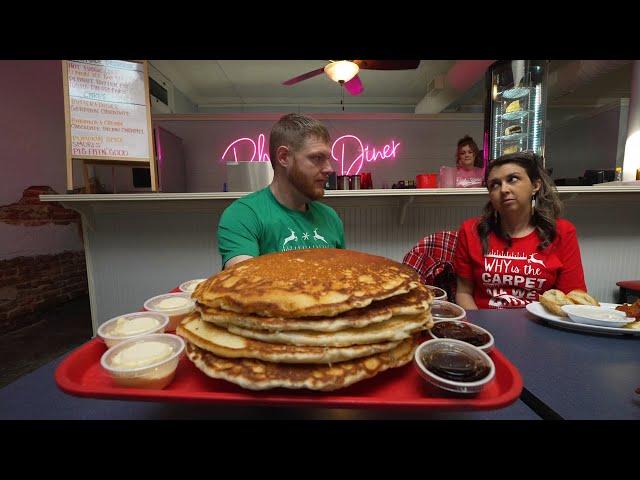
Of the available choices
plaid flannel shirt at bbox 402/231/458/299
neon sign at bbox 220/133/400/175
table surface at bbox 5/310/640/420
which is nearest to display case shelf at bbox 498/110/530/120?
plaid flannel shirt at bbox 402/231/458/299

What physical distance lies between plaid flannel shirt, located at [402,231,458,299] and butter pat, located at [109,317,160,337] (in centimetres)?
176

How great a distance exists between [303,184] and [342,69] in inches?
97.7

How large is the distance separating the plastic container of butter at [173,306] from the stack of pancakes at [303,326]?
0.25 meters

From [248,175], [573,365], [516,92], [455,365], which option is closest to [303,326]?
[455,365]

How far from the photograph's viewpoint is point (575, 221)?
3.19 m

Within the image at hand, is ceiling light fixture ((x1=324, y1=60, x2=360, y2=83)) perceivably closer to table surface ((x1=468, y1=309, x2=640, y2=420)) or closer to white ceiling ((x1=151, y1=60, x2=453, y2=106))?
white ceiling ((x1=151, y1=60, x2=453, y2=106))

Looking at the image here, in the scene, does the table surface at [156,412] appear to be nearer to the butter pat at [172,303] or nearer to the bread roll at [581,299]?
the butter pat at [172,303]

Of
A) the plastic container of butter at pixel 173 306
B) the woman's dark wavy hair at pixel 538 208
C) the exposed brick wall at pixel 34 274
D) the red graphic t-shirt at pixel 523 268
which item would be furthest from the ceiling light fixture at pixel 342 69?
the exposed brick wall at pixel 34 274

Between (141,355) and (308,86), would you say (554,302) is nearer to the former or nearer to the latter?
(141,355)

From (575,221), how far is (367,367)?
3.77m

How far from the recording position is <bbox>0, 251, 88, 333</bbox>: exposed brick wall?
12.2 ft

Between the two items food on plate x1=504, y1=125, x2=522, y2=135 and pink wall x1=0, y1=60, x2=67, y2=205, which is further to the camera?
pink wall x1=0, y1=60, x2=67, y2=205

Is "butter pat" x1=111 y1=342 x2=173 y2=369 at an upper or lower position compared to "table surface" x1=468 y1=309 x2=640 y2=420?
upper
